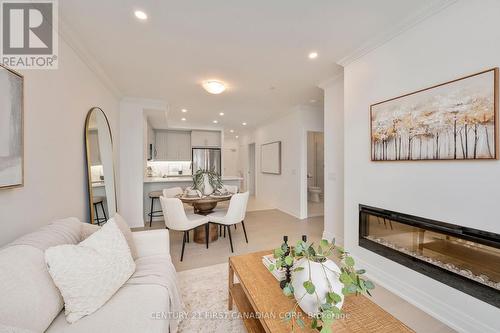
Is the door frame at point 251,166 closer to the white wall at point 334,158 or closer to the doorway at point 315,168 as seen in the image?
the doorway at point 315,168

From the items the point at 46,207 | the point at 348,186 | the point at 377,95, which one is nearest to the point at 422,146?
the point at 377,95

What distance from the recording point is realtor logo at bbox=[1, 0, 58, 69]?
1.35m

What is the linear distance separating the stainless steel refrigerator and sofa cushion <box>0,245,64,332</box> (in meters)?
5.76

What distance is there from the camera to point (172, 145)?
662 cm

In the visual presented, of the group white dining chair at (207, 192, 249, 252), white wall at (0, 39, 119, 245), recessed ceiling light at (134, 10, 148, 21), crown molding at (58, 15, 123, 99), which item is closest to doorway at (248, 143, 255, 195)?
white dining chair at (207, 192, 249, 252)

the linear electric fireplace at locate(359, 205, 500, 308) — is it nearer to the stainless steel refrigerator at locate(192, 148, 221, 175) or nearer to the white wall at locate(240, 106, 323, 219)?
the white wall at locate(240, 106, 323, 219)

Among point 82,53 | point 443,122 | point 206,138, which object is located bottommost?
point 443,122

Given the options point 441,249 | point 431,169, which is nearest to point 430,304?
point 441,249

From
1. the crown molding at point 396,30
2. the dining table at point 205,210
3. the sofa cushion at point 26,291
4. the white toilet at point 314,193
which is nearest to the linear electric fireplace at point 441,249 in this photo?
the crown molding at point 396,30

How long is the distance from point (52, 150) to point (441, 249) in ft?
11.6

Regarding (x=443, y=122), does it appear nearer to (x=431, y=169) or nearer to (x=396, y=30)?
(x=431, y=169)

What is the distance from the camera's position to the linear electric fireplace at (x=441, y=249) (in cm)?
138

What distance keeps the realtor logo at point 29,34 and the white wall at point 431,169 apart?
3053 mm

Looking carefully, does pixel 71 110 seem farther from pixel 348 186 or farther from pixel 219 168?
pixel 219 168
